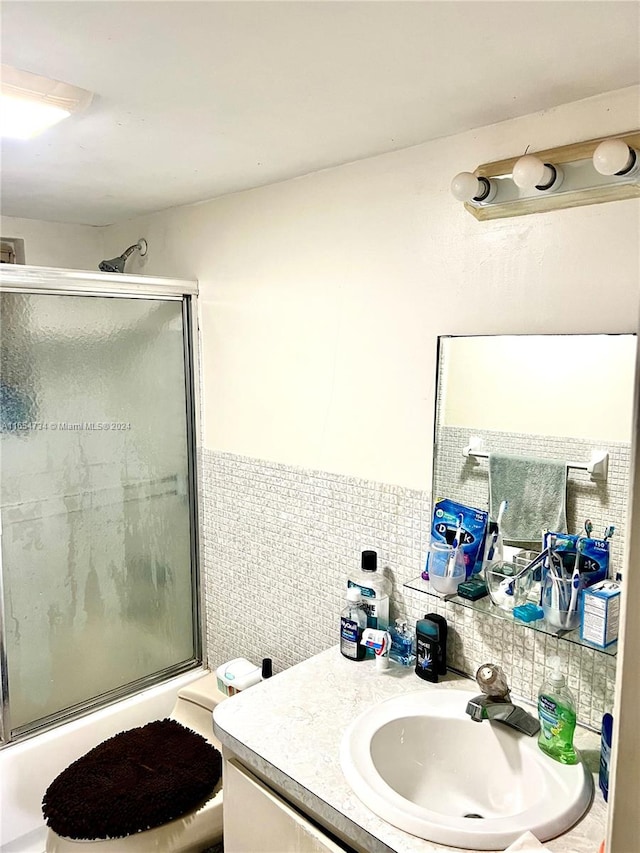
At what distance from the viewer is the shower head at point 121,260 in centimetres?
238

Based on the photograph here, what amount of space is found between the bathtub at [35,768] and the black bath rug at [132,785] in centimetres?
25

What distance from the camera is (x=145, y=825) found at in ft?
5.23

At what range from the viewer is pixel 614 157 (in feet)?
3.70

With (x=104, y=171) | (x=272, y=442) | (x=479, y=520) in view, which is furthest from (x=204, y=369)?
(x=479, y=520)

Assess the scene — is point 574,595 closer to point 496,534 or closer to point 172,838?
point 496,534

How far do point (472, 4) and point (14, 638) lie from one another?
6.54ft

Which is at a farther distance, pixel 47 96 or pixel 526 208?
pixel 526 208

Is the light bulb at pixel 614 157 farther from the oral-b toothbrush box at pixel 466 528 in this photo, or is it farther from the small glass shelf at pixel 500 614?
the small glass shelf at pixel 500 614

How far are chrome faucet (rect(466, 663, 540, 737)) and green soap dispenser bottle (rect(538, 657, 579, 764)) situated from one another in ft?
0.17

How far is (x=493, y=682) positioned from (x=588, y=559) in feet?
1.08

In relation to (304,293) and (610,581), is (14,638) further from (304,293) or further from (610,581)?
(610,581)

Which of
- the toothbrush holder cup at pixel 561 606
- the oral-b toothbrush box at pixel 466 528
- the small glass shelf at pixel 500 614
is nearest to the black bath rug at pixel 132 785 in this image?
the small glass shelf at pixel 500 614

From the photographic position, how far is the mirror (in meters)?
1.27

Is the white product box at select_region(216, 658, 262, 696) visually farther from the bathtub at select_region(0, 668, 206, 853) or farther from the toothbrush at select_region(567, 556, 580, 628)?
the toothbrush at select_region(567, 556, 580, 628)
